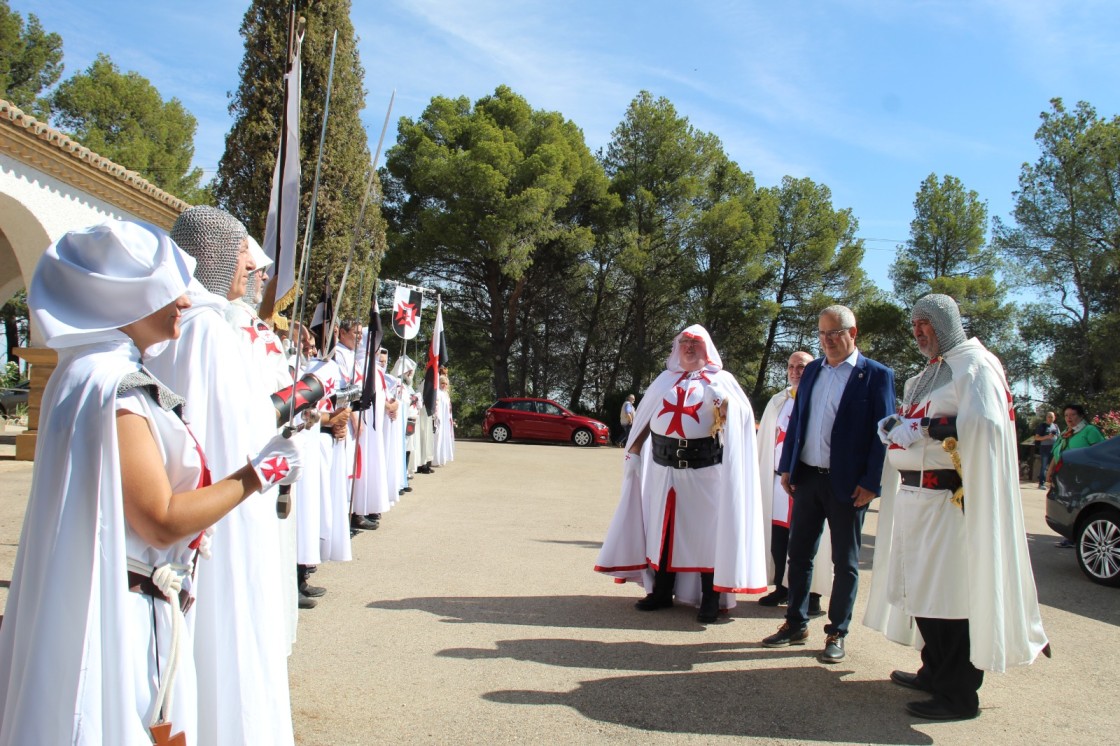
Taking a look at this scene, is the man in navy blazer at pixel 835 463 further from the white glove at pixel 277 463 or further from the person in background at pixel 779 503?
the white glove at pixel 277 463

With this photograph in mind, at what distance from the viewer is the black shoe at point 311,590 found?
6.02 metres

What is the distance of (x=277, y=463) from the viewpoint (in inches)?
83.9

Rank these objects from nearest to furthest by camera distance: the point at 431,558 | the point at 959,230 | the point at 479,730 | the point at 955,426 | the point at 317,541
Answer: the point at 479,730 < the point at 955,426 < the point at 317,541 < the point at 431,558 < the point at 959,230

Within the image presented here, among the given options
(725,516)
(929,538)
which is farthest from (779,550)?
A: (929,538)

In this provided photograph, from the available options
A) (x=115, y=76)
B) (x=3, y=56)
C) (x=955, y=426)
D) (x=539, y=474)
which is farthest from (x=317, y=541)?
(x=115, y=76)

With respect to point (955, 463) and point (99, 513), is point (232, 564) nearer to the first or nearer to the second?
point (99, 513)

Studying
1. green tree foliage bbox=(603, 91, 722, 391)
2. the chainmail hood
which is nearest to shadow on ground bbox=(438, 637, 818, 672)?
the chainmail hood

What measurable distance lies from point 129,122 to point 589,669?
129 feet

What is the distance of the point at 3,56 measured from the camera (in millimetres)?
32188

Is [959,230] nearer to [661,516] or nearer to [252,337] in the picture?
[661,516]

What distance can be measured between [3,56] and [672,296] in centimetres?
2749

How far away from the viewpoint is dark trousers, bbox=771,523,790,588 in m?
6.57

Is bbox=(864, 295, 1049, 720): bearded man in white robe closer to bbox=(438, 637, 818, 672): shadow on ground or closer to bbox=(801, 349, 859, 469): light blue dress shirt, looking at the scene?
bbox=(801, 349, 859, 469): light blue dress shirt

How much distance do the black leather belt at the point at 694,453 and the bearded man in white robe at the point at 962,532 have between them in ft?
5.42
